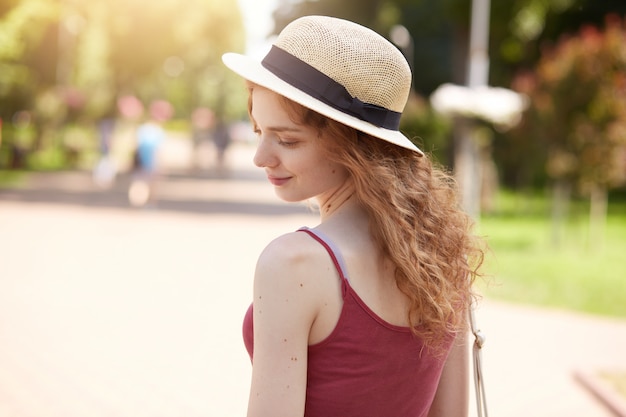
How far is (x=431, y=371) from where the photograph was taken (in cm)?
165

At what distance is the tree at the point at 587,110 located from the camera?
12.9m

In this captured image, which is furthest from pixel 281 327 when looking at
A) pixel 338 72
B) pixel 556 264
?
pixel 556 264

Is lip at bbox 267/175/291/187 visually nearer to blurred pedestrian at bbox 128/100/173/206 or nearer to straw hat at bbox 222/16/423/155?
straw hat at bbox 222/16/423/155

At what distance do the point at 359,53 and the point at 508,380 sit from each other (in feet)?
16.4

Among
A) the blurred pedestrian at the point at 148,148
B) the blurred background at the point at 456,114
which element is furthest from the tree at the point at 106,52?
the blurred pedestrian at the point at 148,148

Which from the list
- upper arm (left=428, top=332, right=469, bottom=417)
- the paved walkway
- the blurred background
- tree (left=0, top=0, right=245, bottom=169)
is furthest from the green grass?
tree (left=0, top=0, right=245, bottom=169)

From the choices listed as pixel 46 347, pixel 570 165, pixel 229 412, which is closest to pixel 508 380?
pixel 229 412

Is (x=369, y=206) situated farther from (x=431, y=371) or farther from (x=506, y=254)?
(x=506, y=254)

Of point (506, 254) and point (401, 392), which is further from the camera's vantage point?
point (506, 254)

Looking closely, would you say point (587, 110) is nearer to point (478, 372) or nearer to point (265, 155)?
point (478, 372)

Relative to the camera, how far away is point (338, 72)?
151 cm

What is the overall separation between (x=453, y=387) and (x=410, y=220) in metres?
0.48

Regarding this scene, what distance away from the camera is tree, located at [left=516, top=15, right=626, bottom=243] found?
42.4ft

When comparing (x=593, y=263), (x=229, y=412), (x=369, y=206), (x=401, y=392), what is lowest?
(x=229, y=412)
